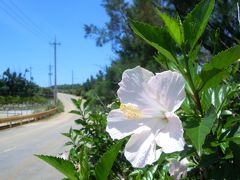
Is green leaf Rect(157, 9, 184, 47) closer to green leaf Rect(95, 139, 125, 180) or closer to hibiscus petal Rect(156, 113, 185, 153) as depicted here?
hibiscus petal Rect(156, 113, 185, 153)

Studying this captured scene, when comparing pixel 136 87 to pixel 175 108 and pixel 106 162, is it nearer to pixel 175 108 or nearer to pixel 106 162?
pixel 175 108

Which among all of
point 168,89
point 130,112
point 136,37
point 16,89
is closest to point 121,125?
point 130,112

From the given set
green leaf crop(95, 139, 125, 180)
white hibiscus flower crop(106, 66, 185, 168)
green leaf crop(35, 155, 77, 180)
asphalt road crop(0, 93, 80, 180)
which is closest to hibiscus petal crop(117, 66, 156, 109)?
white hibiscus flower crop(106, 66, 185, 168)

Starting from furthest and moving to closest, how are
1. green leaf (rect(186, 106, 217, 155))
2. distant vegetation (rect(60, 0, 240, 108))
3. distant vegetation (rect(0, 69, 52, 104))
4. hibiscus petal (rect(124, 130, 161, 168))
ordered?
distant vegetation (rect(0, 69, 52, 104)), distant vegetation (rect(60, 0, 240, 108)), hibiscus petal (rect(124, 130, 161, 168)), green leaf (rect(186, 106, 217, 155))

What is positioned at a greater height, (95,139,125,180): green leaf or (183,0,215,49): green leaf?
(183,0,215,49): green leaf

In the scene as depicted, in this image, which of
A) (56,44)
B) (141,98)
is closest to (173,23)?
(141,98)

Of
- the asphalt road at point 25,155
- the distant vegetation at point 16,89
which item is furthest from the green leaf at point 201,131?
the distant vegetation at point 16,89

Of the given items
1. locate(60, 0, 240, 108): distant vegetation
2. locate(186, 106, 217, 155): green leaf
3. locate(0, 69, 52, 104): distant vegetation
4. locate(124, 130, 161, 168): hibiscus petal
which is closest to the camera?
locate(186, 106, 217, 155): green leaf

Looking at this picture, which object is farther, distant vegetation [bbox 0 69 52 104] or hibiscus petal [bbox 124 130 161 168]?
distant vegetation [bbox 0 69 52 104]
